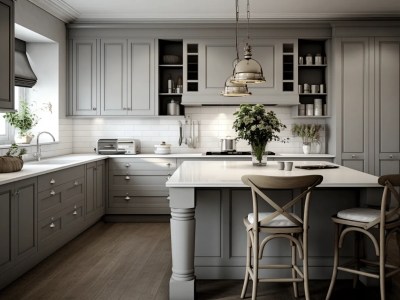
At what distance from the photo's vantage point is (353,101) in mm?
6727

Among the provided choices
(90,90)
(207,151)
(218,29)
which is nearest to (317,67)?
(218,29)

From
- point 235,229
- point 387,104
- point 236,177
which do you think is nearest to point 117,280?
point 235,229

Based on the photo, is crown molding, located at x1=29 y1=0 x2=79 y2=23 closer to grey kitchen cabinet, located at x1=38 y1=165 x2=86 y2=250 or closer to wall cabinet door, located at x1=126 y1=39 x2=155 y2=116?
wall cabinet door, located at x1=126 y1=39 x2=155 y2=116

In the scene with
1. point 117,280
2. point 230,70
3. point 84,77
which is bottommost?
point 117,280

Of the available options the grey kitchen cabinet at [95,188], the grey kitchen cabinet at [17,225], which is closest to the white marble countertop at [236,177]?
the grey kitchen cabinet at [17,225]

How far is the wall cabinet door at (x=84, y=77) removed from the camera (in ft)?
22.9

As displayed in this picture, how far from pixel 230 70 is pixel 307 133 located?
1.45 m

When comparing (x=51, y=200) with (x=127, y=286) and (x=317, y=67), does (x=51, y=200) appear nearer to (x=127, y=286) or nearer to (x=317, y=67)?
(x=127, y=286)

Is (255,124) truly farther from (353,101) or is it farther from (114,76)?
(114,76)

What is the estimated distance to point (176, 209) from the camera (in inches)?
136

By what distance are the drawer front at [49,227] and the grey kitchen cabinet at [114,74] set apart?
2.37m

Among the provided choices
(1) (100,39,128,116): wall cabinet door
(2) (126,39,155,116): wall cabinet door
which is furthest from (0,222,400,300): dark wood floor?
(2) (126,39,155,116): wall cabinet door

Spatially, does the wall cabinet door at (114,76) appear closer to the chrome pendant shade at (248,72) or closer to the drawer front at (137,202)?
the drawer front at (137,202)

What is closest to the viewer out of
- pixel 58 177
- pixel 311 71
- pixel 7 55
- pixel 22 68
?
pixel 7 55
